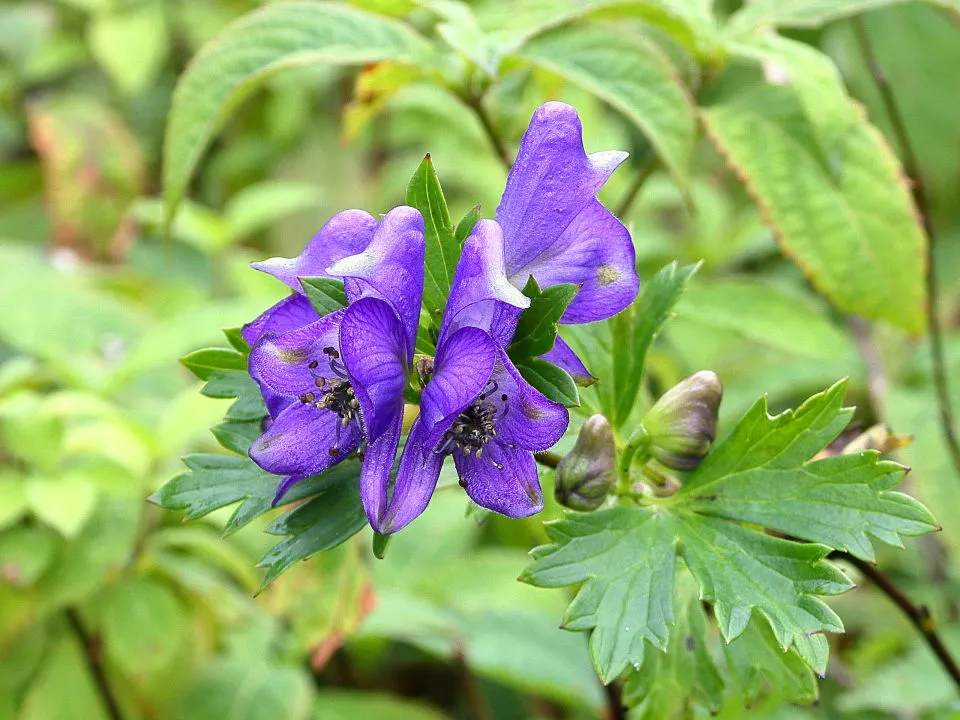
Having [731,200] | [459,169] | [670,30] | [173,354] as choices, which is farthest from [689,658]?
[731,200]

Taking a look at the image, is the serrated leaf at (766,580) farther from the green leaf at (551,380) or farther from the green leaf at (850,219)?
the green leaf at (850,219)

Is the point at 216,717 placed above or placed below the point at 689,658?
below

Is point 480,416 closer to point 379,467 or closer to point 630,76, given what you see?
point 379,467

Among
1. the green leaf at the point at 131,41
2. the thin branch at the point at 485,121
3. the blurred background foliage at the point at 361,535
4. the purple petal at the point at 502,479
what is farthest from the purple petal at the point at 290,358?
the green leaf at the point at 131,41

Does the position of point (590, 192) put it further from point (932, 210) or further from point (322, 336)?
point (932, 210)

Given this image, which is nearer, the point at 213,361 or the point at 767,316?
the point at 213,361

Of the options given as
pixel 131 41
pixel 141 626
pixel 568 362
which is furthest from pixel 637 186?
pixel 131 41
